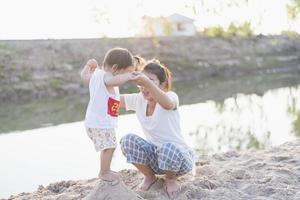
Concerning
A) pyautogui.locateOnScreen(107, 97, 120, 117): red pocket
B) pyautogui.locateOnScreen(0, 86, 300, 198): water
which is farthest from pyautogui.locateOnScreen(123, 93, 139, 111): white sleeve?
pyautogui.locateOnScreen(0, 86, 300, 198): water

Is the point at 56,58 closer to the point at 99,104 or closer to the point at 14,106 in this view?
the point at 14,106

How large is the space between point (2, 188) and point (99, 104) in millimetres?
3142

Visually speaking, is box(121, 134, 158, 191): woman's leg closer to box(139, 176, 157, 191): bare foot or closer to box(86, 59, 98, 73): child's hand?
box(139, 176, 157, 191): bare foot

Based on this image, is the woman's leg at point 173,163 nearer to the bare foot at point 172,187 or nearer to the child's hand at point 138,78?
the bare foot at point 172,187

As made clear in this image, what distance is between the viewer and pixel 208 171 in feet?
18.2

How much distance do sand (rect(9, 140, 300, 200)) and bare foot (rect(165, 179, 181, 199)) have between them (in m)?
0.04

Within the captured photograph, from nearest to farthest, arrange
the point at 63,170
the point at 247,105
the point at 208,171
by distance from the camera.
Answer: the point at 208,171 → the point at 63,170 → the point at 247,105

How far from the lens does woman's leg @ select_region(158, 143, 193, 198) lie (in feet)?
14.8

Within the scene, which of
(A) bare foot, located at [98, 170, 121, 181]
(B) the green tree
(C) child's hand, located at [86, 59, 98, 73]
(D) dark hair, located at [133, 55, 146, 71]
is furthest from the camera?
(B) the green tree

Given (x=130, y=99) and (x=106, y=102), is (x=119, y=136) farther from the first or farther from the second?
(x=106, y=102)

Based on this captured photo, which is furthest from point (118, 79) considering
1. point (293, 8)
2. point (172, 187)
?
point (293, 8)

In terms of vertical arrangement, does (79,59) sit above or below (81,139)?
above

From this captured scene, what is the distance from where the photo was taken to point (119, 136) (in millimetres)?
9977

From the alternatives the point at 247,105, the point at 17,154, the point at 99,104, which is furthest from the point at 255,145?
the point at 247,105
